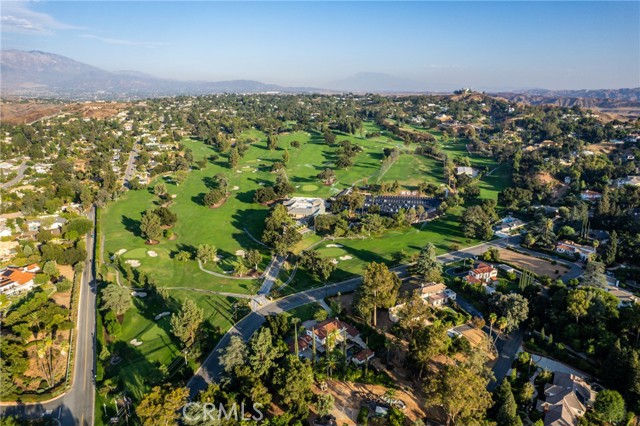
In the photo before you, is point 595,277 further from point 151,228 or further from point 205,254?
point 151,228

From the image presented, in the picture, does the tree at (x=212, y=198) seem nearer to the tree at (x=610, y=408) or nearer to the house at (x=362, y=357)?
the house at (x=362, y=357)

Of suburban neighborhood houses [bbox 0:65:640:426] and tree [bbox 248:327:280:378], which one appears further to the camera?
tree [bbox 248:327:280:378]

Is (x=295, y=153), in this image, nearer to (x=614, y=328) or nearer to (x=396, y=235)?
(x=396, y=235)

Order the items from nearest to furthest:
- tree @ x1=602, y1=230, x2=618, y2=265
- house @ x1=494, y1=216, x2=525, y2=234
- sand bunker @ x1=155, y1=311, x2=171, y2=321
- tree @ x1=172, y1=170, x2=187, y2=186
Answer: sand bunker @ x1=155, y1=311, x2=171, y2=321
tree @ x1=602, y1=230, x2=618, y2=265
house @ x1=494, y1=216, x2=525, y2=234
tree @ x1=172, y1=170, x2=187, y2=186

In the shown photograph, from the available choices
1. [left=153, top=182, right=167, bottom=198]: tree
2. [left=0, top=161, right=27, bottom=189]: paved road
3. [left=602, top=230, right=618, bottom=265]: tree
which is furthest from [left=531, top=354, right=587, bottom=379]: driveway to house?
[left=0, top=161, right=27, bottom=189]: paved road

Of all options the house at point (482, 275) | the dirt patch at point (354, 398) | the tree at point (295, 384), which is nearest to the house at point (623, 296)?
the house at point (482, 275)

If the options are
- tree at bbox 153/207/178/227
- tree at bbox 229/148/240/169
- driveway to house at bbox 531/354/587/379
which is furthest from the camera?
tree at bbox 229/148/240/169

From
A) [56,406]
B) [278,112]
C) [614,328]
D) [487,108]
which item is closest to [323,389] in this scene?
[56,406]

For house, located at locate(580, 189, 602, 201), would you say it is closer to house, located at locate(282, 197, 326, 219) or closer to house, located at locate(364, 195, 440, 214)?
house, located at locate(364, 195, 440, 214)
